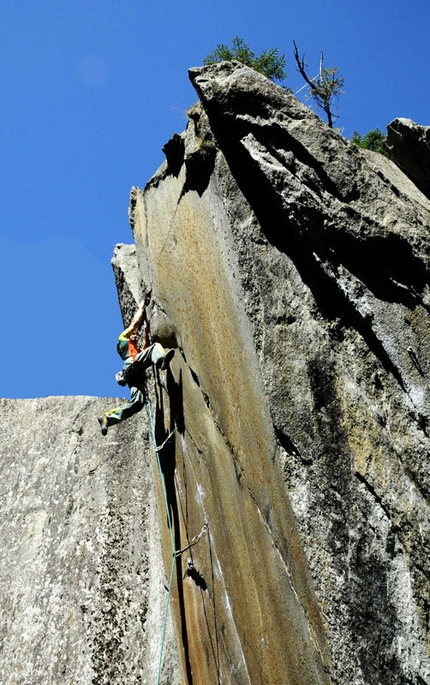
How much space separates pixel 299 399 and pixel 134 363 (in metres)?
2.12

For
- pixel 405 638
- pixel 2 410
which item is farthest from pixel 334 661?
pixel 2 410

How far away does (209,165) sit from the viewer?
5.03 meters

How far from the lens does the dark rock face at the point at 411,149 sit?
6105 millimetres

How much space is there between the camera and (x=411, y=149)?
6219 mm

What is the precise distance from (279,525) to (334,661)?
836 millimetres

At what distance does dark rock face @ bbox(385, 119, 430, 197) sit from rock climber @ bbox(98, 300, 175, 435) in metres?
2.84

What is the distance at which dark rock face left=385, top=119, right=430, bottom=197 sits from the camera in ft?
20.0

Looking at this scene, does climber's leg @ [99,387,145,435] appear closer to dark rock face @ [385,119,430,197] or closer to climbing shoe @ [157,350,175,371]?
climbing shoe @ [157,350,175,371]

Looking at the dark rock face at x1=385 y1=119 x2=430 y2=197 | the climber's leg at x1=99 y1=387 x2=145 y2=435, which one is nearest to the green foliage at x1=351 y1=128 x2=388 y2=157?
the dark rock face at x1=385 y1=119 x2=430 y2=197

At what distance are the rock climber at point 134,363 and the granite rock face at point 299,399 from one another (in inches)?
12.2

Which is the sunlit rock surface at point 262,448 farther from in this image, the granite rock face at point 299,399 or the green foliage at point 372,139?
the green foliage at point 372,139

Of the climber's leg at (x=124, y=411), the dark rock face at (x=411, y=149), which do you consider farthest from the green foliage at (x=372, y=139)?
the climber's leg at (x=124, y=411)

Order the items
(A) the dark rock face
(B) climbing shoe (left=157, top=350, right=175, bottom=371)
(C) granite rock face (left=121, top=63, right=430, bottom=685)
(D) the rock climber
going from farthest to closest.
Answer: (A) the dark rock face, (D) the rock climber, (B) climbing shoe (left=157, top=350, right=175, bottom=371), (C) granite rock face (left=121, top=63, right=430, bottom=685)

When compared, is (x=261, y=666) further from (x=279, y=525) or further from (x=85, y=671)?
(x=85, y=671)
